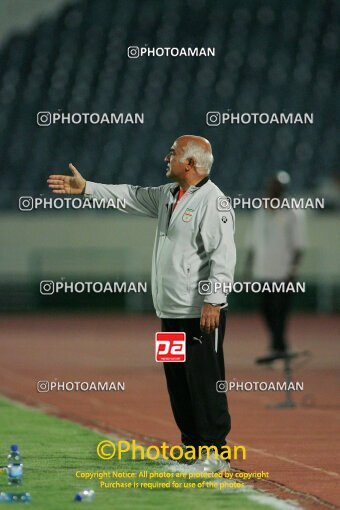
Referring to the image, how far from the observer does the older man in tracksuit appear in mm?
7125

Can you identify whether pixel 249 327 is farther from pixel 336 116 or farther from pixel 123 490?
pixel 123 490

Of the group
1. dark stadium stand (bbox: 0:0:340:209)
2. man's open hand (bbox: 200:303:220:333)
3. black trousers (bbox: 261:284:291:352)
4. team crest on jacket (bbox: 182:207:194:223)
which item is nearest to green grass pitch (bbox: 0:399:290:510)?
man's open hand (bbox: 200:303:220:333)

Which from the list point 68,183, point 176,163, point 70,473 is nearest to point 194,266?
point 176,163

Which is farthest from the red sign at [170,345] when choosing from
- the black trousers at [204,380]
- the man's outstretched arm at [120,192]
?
the man's outstretched arm at [120,192]

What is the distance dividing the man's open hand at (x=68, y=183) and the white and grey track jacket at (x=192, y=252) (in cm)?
45

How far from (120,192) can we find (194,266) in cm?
64

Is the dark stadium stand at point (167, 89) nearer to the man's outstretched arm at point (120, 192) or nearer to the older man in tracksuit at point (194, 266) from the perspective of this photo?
the man's outstretched arm at point (120, 192)

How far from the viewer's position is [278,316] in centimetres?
1260

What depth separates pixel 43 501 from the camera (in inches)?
251

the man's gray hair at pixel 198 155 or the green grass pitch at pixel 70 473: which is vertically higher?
the man's gray hair at pixel 198 155

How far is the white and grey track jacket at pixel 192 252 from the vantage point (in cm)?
707

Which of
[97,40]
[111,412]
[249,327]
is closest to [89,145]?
[97,40]
